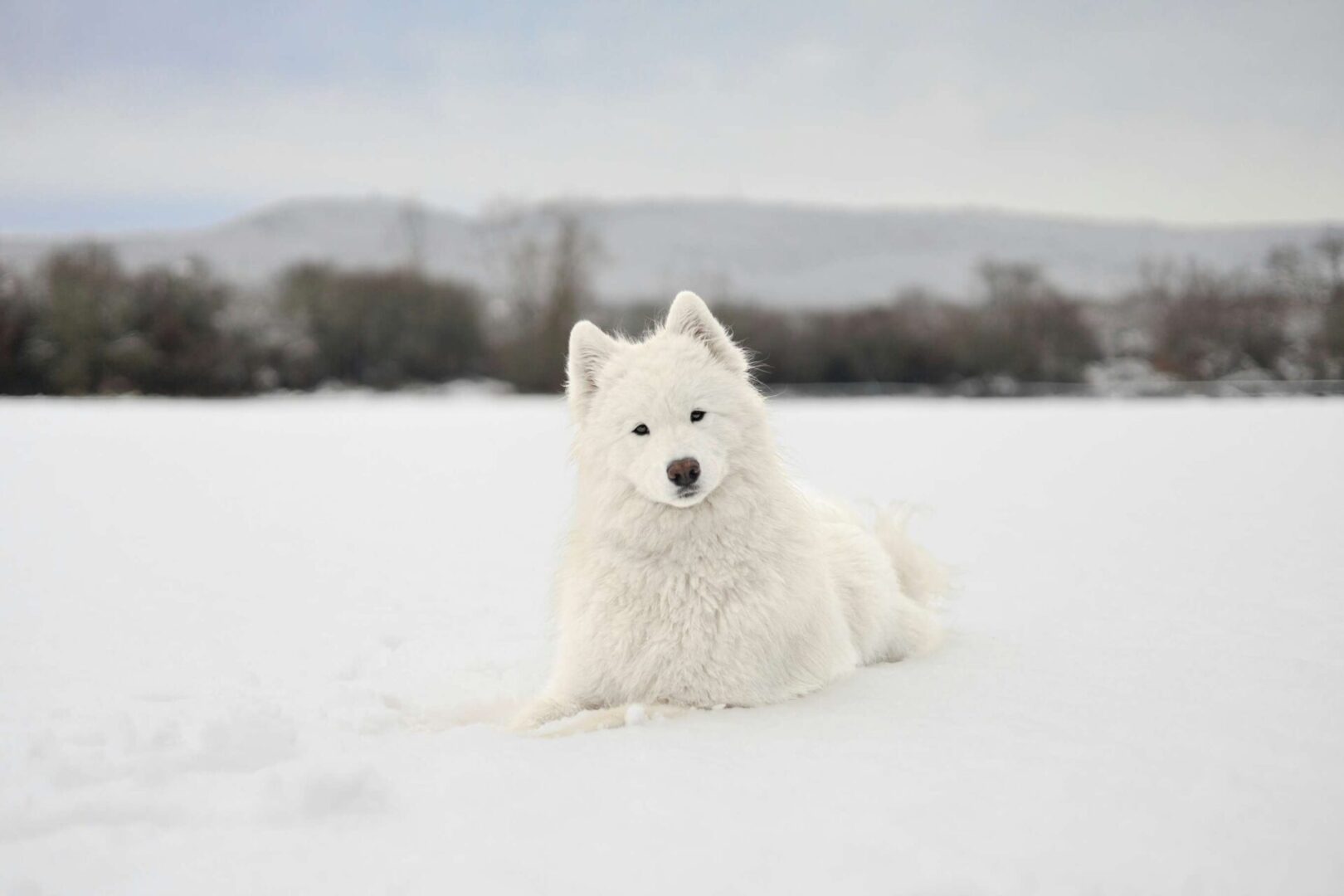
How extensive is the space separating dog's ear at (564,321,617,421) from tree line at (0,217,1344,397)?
14.8 meters

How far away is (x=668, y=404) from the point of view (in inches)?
145

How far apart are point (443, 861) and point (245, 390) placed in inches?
1004

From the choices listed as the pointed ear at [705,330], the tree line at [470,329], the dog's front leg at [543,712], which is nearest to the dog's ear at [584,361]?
the pointed ear at [705,330]

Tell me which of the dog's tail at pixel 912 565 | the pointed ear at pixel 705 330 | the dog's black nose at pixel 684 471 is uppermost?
the pointed ear at pixel 705 330

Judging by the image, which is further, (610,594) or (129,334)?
(129,334)

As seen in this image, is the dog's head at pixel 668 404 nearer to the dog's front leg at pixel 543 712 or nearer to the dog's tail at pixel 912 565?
the dog's front leg at pixel 543 712

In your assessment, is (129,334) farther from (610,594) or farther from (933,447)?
(610,594)

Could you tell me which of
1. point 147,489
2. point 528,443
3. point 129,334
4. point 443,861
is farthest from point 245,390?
point 443,861

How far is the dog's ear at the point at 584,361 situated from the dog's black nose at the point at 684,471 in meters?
0.73

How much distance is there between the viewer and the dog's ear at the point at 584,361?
13.2 ft

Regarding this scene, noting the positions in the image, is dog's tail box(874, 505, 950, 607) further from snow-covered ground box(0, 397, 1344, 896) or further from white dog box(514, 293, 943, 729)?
white dog box(514, 293, 943, 729)

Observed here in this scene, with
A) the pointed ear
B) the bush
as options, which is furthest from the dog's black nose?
the bush

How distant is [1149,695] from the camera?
11.9 ft

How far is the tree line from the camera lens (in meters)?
20.0
